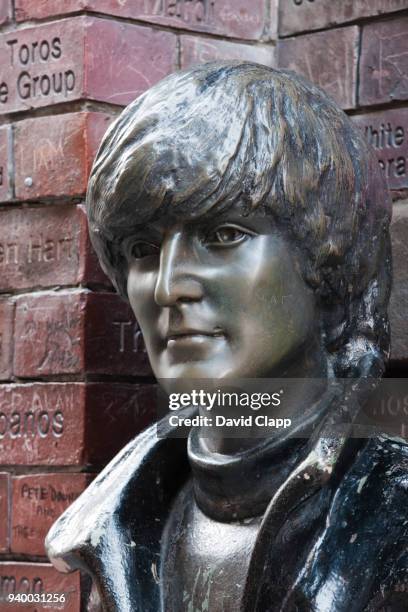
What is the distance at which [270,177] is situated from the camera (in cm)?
222

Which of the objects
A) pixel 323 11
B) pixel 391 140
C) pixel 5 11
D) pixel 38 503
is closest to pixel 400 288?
pixel 391 140

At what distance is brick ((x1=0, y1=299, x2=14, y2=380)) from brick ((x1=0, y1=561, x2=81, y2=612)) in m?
0.39

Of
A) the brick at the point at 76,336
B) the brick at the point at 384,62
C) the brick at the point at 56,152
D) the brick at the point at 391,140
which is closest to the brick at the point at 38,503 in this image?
the brick at the point at 76,336

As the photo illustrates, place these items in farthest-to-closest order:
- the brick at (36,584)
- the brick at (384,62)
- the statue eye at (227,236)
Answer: the brick at (384,62)
the brick at (36,584)
the statue eye at (227,236)

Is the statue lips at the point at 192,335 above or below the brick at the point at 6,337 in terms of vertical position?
above

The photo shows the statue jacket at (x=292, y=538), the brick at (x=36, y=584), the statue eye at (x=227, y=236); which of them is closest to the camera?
the statue jacket at (x=292, y=538)

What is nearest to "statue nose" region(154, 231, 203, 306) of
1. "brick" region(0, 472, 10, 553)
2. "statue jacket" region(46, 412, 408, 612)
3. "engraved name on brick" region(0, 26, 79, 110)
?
"statue jacket" region(46, 412, 408, 612)

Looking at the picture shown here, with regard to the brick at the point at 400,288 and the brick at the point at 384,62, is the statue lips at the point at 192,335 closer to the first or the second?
the brick at the point at 400,288

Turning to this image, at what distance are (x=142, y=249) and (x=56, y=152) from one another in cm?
65

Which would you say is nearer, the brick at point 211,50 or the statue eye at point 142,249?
the statue eye at point 142,249

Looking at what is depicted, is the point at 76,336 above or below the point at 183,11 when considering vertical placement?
below

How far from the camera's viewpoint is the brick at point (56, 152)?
288 cm

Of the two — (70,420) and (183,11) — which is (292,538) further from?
(183,11)

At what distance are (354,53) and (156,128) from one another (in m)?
0.89
